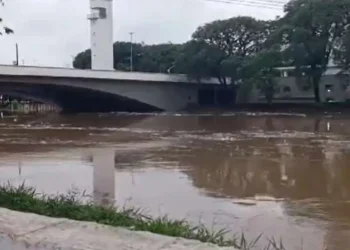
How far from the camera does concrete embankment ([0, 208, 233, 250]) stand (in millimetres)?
4539

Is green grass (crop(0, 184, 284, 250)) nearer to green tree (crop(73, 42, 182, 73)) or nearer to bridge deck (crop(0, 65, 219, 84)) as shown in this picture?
bridge deck (crop(0, 65, 219, 84))

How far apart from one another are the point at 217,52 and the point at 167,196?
47368 millimetres

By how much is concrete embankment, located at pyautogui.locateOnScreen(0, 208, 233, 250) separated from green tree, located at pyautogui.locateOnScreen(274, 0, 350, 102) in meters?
44.6

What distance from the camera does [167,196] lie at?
1077 cm

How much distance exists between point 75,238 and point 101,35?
60.1m

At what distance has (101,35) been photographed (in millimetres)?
63469

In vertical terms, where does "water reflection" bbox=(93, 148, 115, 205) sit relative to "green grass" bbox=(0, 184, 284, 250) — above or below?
below

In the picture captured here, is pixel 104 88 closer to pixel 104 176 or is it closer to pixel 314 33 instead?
pixel 314 33

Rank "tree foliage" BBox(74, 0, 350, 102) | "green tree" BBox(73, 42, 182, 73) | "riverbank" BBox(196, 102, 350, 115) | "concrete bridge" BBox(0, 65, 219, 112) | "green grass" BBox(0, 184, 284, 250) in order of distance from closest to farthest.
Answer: "green grass" BBox(0, 184, 284, 250) → "tree foliage" BBox(74, 0, 350, 102) → "riverbank" BBox(196, 102, 350, 115) → "concrete bridge" BBox(0, 65, 219, 112) → "green tree" BBox(73, 42, 182, 73)

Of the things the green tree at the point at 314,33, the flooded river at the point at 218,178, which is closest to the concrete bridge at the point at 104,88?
the green tree at the point at 314,33

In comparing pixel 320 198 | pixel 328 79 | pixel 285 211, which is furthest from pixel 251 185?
pixel 328 79

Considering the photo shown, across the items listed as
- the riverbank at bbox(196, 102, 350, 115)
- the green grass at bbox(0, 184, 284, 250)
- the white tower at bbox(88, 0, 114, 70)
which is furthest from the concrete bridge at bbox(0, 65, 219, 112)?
the green grass at bbox(0, 184, 284, 250)

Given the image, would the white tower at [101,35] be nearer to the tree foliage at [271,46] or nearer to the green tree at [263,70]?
the tree foliage at [271,46]

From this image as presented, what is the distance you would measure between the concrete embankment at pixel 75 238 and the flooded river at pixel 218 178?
285cm
